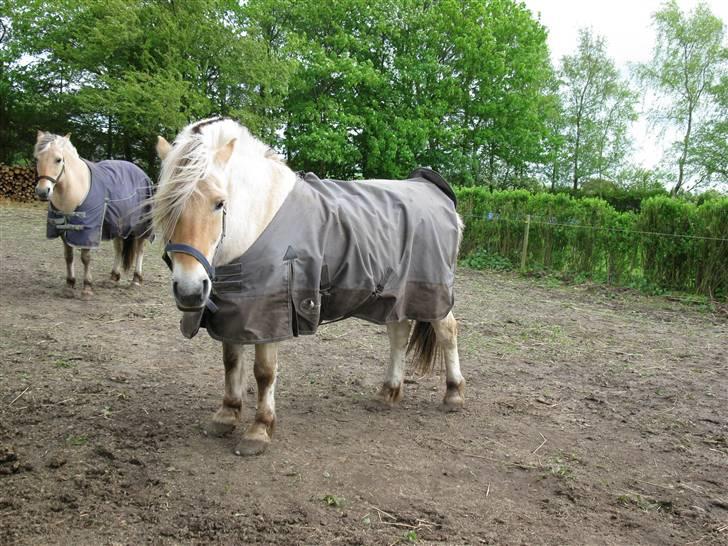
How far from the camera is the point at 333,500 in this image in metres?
2.46

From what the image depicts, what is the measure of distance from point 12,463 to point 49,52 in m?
21.7

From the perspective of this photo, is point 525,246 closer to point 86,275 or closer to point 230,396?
point 86,275

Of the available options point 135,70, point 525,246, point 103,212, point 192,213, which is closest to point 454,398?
point 192,213

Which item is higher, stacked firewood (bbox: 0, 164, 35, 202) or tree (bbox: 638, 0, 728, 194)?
tree (bbox: 638, 0, 728, 194)

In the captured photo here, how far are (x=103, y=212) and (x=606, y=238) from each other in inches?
335

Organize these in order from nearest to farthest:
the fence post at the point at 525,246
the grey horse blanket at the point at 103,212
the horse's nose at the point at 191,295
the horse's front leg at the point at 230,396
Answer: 1. the horse's nose at the point at 191,295
2. the horse's front leg at the point at 230,396
3. the grey horse blanket at the point at 103,212
4. the fence post at the point at 525,246

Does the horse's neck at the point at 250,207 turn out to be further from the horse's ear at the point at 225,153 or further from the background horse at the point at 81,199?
the background horse at the point at 81,199

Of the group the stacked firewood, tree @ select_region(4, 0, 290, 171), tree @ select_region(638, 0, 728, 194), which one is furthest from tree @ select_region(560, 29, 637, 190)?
the stacked firewood

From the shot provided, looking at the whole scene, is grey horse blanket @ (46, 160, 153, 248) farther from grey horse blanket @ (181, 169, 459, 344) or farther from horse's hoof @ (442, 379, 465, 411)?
horse's hoof @ (442, 379, 465, 411)

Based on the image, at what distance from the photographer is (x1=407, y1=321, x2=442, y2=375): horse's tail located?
3834 millimetres

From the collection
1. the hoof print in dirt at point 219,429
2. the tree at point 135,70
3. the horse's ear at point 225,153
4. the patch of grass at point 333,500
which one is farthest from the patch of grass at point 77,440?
the tree at point 135,70

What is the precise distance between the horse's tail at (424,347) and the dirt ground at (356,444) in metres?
0.29

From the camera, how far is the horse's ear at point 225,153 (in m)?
2.49

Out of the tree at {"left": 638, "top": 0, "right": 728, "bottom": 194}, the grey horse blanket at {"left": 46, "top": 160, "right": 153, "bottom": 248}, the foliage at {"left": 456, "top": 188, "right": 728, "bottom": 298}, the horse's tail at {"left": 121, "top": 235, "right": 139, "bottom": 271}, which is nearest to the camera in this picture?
the grey horse blanket at {"left": 46, "top": 160, "right": 153, "bottom": 248}
